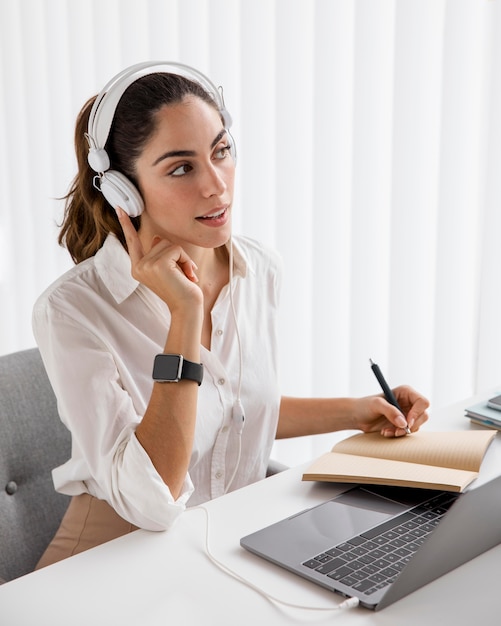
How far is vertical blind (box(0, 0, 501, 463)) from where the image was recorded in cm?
184

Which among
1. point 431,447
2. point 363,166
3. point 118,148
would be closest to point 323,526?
point 431,447

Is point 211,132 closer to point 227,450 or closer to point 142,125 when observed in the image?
point 142,125

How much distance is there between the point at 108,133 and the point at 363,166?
863 mm

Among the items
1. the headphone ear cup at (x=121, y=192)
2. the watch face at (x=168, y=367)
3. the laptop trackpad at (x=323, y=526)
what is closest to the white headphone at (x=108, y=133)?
the headphone ear cup at (x=121, y=192)

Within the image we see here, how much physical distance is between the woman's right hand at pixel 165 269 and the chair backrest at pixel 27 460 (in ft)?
1.08

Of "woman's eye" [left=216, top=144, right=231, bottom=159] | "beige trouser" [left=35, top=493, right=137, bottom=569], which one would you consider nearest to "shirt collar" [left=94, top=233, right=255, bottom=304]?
"woman's eye" [left=216, top=144, right=231, bottom=159]

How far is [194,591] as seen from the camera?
890 mm

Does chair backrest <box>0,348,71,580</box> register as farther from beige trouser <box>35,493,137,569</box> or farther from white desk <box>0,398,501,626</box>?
white desk <box>0,398,501,626</box>

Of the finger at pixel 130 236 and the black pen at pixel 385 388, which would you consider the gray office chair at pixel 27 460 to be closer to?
the finger at pixel 130 236

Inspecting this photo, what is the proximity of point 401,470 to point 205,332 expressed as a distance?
0.49 metres

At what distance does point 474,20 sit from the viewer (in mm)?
1785

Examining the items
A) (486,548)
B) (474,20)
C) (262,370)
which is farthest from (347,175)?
(486,548)

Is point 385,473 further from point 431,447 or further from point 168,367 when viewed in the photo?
point 168,367

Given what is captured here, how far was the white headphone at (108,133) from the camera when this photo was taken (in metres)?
1.32
